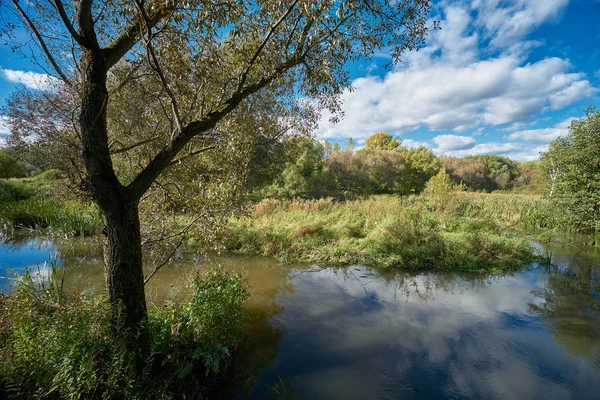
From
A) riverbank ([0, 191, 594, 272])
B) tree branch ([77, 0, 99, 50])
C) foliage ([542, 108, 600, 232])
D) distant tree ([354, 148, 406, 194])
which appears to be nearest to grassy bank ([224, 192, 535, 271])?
riverbank ([0, 191, 594, 272])

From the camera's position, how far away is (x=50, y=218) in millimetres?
11617

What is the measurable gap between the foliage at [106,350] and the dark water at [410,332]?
0.65m

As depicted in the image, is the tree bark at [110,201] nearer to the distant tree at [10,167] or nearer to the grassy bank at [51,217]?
the grassy bank at [51,217]

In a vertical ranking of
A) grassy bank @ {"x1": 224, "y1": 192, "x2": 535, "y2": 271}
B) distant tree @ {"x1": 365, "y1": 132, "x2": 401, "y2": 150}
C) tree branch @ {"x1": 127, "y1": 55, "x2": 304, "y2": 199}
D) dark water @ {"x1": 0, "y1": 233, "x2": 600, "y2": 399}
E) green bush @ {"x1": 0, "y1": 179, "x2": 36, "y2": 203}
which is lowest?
dark water @ {"x1": 0, "y1": 233, "x2": 600, "y2": 399}

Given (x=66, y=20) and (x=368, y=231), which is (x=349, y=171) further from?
(x=66, y=20)

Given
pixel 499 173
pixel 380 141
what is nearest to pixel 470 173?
pixel 499 173

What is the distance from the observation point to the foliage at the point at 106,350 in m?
2.48

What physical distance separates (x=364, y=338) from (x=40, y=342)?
435 cm

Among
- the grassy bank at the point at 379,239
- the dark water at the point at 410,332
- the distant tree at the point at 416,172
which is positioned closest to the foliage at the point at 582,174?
the grassy bank at the point at 379,239

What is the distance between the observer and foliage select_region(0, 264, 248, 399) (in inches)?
97.7

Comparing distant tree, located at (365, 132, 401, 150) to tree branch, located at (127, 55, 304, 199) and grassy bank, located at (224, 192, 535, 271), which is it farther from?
tree branch, located at (127, 55, 304, 199)

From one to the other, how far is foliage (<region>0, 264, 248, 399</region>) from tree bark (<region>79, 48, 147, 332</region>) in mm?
214

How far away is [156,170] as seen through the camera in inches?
122

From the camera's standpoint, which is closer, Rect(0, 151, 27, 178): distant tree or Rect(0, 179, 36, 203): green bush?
Rect(0, 179, 36, 203): green bush
